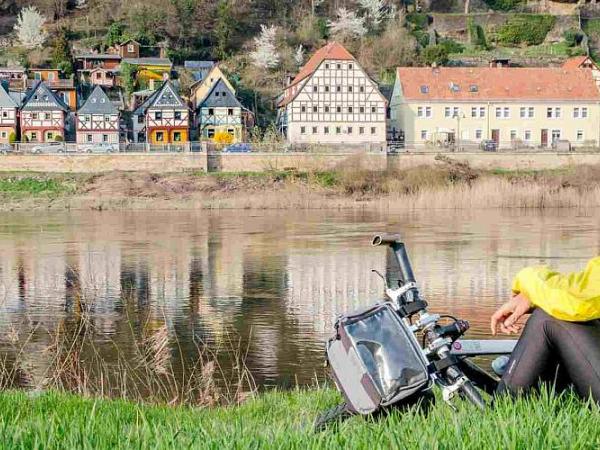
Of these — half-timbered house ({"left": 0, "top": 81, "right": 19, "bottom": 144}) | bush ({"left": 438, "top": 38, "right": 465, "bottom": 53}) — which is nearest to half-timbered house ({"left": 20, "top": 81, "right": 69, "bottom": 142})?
half-timbered house ({"left": 0, "top": 81, "right": 19, "bottom": 144})

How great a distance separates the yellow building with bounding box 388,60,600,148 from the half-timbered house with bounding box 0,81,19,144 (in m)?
24.7

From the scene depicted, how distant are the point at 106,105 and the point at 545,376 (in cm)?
6006

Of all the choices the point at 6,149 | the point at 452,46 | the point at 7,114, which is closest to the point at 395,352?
the point at 6,149

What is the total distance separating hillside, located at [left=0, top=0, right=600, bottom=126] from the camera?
2908 inches

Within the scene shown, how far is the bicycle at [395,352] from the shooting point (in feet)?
12.3

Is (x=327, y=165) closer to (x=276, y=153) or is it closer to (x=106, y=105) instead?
(x=276, y=153)

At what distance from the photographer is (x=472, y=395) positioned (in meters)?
3.88

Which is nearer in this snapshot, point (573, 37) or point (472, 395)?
point (472, 395)

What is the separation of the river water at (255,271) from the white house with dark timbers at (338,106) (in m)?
22.9

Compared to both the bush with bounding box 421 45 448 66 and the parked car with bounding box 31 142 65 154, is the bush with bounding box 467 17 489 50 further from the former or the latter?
the parked car with bounding box 31 142 65 154

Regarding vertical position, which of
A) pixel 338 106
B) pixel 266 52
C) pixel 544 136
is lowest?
pixel 544 136

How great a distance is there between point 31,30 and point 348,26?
25549mm

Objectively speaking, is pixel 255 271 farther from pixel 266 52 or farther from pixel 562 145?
pixel 266 52

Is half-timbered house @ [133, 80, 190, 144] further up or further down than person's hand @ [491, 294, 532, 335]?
further up
